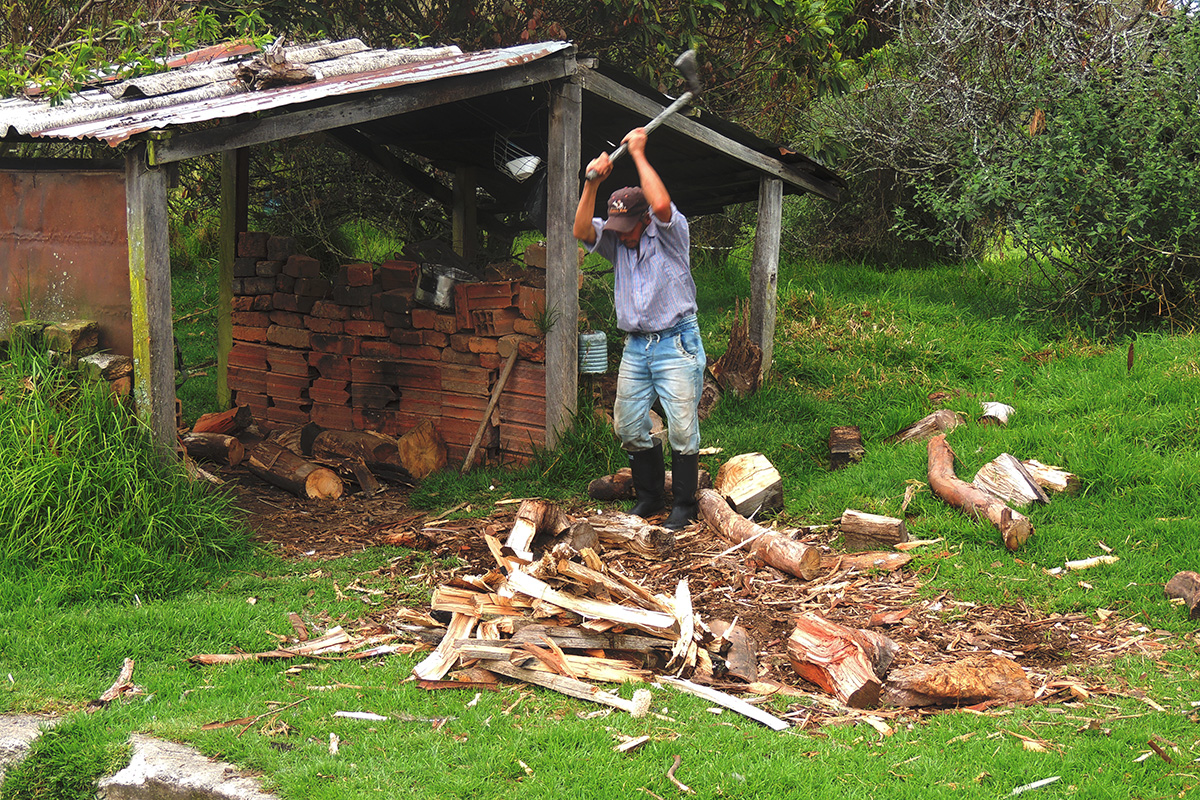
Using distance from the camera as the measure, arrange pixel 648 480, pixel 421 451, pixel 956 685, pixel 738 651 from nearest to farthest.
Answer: pixel 956 685
pixel 738 651
pixel 648 480
pixel 421 451

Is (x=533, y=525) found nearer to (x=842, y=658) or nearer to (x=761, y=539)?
(x=761, y=539)

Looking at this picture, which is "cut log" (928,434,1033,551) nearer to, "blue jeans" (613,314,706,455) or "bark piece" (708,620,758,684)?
"blue jeans" (613,314,706,455)

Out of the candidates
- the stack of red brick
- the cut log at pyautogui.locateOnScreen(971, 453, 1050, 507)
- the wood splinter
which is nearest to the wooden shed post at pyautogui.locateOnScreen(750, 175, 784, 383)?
the stack of red brick

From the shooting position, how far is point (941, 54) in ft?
31.7

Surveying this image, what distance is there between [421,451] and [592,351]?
4.81 feet

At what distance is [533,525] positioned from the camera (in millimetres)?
5512

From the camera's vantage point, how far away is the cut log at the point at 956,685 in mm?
4020

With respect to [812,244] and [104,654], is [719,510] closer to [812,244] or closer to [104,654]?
[104,654]

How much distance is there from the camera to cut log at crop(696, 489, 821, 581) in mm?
5371

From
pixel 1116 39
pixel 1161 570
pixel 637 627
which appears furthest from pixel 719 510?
pixel 1116 39

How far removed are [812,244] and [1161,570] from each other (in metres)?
7.44

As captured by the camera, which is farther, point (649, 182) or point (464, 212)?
point (464, 212)

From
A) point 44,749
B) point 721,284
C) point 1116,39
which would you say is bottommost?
point 44,749

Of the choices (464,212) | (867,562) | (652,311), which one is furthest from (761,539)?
(464,212)
